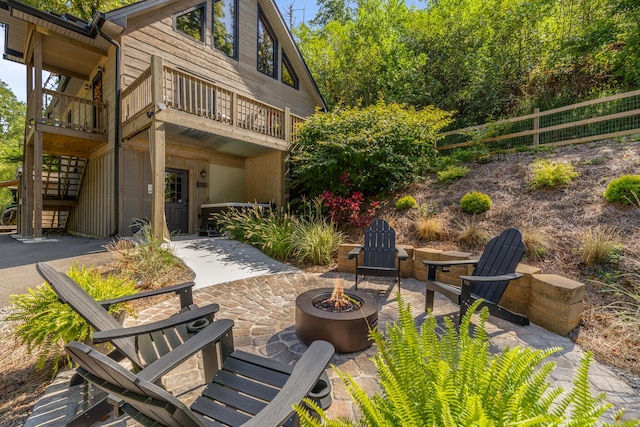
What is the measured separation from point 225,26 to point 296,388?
11117mm

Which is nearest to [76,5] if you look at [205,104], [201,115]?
[205,104]

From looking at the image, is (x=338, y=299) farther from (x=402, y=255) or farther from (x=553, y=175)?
(x=553, y=175)

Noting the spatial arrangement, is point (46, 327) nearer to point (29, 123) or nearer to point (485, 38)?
point (29, 123)

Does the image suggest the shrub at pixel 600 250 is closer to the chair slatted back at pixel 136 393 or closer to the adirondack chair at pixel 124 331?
the adirondack chair at pixel 124 331

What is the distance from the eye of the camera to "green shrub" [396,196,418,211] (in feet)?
20.6

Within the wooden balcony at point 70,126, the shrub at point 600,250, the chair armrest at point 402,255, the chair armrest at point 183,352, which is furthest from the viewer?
the wooden balcony at point 70,126

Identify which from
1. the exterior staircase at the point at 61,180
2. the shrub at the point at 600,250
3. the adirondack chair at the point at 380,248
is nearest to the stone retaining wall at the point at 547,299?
the shrub at the point at 600,250

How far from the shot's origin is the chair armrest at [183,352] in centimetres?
123

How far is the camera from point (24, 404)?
1.80 metres

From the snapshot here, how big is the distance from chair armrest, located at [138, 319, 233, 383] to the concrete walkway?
2.19 ft

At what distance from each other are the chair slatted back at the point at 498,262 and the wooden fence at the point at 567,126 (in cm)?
608

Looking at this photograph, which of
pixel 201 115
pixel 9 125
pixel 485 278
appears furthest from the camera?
pixel 9 125

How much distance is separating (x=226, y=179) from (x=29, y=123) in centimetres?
508

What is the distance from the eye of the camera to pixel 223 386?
4.93ft
